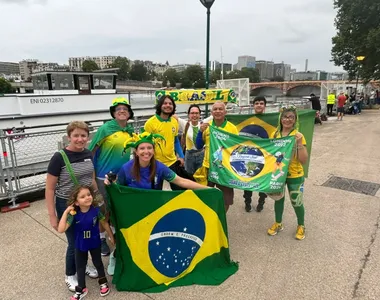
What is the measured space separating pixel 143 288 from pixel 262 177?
1880 mm

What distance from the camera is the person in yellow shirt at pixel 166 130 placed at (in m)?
3.55

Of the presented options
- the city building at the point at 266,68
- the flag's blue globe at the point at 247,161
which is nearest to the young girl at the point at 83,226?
the flag's blue globe at the point at 247,161

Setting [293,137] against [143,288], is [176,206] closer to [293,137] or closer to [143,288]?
[143,288]

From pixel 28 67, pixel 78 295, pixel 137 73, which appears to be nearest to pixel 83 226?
pixel 78 295

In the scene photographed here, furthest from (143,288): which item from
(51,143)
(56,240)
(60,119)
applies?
(60,119)

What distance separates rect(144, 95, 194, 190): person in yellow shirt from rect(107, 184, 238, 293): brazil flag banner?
96 cm

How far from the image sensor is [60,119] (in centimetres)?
1148

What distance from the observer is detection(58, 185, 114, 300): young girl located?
2.37m

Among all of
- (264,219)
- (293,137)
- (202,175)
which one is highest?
(293,137)

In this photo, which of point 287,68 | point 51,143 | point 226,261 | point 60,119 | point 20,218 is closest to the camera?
point 226,261

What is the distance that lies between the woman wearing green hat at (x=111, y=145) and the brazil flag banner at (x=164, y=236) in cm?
42

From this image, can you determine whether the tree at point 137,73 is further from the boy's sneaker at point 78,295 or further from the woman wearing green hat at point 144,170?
the boy's sneaker at point 78,295

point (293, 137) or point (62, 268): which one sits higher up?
point (293, 137)

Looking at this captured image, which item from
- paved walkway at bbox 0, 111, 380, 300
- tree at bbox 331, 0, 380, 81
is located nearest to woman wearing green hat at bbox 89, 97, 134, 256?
paved walkway at bbox 0, 111, 380, 300
